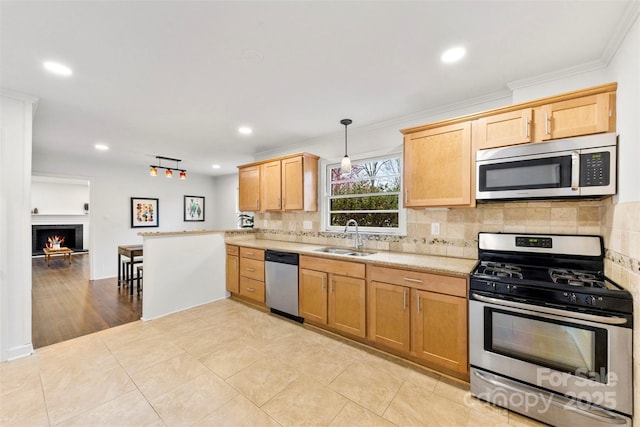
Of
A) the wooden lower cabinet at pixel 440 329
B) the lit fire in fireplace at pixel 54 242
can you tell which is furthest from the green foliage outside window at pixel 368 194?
the lit fire in fireplace at pixel 54 242

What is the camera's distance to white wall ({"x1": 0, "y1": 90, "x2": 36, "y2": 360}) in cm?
229

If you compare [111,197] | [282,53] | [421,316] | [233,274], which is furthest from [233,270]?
[111,197]

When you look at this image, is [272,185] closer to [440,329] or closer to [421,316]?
[421,316]

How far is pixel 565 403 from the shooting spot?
1.58m

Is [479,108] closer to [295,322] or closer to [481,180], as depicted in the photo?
[481,180]

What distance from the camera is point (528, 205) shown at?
7.28ft

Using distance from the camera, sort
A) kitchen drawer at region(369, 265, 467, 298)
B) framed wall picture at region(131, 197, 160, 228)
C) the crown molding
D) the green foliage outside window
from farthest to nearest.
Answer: framed wall picture at region(131, 197, 160, 228)
the green foliage outside window
kitchen drawer at region(369, 265, 467, 298)
the crown molding

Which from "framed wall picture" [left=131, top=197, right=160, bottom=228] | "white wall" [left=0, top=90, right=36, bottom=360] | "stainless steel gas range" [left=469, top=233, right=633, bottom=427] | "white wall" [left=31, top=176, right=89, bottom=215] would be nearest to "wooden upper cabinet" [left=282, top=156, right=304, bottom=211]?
"stainless steel gas range" [left=469, top=233, right=633, bottom=427]

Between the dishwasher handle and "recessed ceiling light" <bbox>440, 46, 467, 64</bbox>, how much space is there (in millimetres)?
2334

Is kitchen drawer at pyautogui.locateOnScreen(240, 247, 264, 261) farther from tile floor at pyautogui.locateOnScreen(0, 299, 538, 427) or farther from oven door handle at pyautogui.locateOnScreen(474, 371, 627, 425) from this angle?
oven door handle at pyautogui.locateOnScreen(474, 371, 627, 425)

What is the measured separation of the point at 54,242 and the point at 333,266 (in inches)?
370

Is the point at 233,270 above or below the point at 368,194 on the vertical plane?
below

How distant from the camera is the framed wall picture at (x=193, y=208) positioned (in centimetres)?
696

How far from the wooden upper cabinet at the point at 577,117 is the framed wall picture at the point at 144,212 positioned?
7047mm
